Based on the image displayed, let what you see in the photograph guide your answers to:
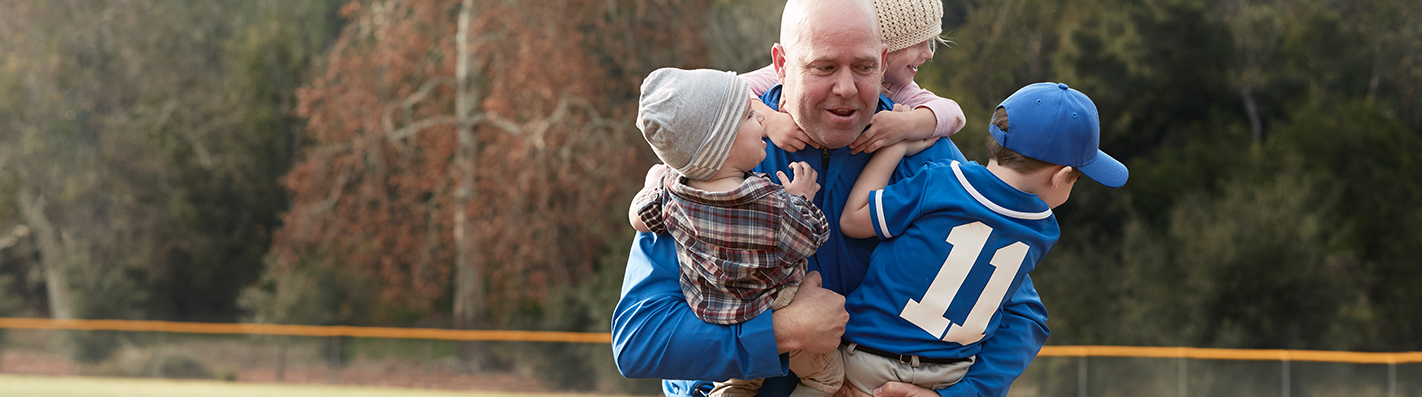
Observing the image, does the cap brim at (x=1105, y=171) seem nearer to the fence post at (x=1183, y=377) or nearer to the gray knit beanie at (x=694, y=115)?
the gray knit beanie at (x=694, y=115)

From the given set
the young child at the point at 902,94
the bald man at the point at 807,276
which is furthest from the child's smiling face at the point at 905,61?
the bald man at the point at 807,276

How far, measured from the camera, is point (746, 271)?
1932 mm

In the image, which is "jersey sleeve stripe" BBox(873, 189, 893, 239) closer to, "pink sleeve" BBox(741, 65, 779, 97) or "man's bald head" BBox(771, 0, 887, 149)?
"man's bald head" BBox(771, 0, 887, 149)

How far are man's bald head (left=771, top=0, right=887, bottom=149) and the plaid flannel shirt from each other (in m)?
0.15

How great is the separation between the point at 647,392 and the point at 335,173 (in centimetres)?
704

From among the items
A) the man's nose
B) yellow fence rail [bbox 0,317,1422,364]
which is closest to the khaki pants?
the man's nose

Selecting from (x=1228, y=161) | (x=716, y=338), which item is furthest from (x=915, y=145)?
(x=1228, y=161)

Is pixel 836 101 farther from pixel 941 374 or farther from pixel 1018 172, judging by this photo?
pixel 941 374

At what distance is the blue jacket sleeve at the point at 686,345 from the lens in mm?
1899

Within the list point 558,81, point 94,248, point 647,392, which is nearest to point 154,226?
point 94,248

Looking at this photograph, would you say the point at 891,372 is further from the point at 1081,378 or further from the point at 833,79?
the point at 1081,378

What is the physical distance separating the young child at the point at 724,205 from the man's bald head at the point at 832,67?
88mm

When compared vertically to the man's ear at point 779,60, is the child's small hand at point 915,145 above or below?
below

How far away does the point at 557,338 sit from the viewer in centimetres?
1527
